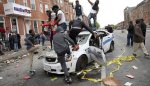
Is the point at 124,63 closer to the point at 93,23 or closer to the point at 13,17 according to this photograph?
the point at 93,23

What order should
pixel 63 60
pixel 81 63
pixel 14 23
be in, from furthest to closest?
pixel 14 23, pixel 81 63, pixel 63 60

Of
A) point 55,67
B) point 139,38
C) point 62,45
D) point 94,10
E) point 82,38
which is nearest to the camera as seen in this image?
point 62,45

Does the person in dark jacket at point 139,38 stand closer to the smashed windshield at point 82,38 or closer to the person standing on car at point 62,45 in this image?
the smashed windshield at point 82,38

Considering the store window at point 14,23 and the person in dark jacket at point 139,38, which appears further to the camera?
the store window at point 14,23

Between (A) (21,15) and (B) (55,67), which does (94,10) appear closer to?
(B) (55,67)

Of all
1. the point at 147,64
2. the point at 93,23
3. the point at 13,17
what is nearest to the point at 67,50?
the point at 147,64

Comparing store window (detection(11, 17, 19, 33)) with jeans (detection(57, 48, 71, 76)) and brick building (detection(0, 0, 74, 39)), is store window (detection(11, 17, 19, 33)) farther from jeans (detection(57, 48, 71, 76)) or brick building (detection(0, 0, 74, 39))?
jeans (detection(57, 48, 71, 76))

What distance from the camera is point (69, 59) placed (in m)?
7.74

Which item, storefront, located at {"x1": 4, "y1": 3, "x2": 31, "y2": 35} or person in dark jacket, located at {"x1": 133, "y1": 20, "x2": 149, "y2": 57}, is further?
storefront, located at {"x1": 4, "y1": 3, "x2": 31, "y2": 35}

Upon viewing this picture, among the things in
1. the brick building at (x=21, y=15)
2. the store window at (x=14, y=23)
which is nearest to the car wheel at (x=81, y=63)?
the brick building at (x=21, y=15)

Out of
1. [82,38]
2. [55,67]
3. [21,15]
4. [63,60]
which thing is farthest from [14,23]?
[63,60]

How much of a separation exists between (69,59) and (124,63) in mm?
2973

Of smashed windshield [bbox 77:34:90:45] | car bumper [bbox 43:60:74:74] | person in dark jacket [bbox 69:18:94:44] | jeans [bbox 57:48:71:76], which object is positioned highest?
person in dark jacket [bbox 69:18:94:44]

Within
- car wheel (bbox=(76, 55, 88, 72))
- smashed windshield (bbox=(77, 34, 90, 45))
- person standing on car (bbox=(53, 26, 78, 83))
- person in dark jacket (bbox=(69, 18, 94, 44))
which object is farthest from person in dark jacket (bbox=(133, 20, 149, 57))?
person standing on car (bbox=(53, 26, 78, 83))
